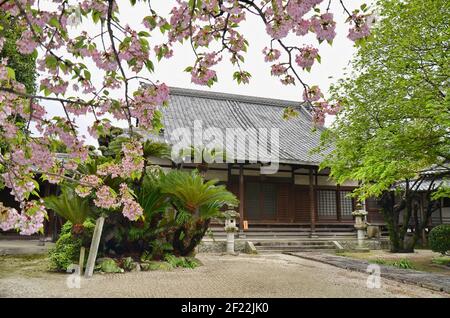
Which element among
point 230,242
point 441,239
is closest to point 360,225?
→ point 441,239

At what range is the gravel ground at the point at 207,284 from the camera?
6.08 metres

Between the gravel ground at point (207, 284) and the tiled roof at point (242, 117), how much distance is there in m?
8.22

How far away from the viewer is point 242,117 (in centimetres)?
2092

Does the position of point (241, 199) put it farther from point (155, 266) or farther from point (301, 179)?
point (155, 266)

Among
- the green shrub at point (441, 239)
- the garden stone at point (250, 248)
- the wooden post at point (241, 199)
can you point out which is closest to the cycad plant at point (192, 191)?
the garden stone at point (250, 248)

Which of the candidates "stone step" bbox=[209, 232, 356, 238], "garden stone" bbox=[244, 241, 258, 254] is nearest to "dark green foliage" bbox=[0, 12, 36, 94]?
"stone step" bbox=[209, 232, 356, 238]

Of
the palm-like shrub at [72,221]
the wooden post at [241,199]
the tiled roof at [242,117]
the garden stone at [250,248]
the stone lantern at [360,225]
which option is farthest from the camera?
the tiled roof at [242,117]

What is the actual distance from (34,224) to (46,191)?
45.0 ft

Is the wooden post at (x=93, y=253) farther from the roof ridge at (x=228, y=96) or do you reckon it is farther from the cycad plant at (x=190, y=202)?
the roof ridge at (x=228, y=96)

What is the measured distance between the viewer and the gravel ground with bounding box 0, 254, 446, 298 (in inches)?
239

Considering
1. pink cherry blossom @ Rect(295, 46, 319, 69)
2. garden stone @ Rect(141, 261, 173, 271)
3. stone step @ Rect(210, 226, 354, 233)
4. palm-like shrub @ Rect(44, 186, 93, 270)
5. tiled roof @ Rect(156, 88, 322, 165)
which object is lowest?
garden stone @ Rect(141, 261, 173, 271)

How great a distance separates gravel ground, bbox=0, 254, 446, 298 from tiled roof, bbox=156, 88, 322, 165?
8224mm

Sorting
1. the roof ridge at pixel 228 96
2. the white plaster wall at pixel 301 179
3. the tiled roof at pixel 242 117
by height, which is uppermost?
the roof ridge at pixel 228 96

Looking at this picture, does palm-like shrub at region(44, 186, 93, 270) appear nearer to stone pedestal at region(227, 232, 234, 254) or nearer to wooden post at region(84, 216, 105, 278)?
wooden post at region(84, 216, 105, 278)
